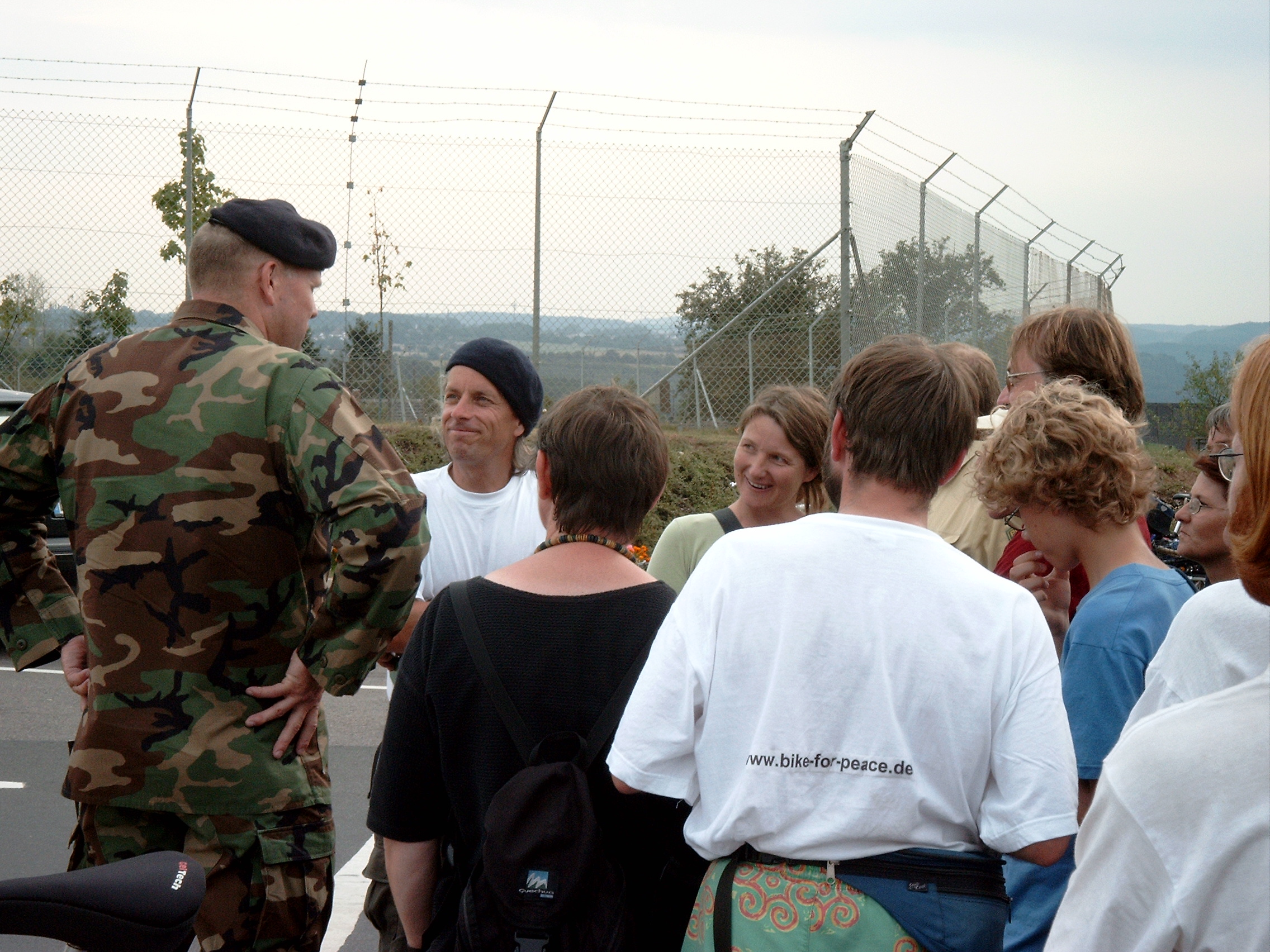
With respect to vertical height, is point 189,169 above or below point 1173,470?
above

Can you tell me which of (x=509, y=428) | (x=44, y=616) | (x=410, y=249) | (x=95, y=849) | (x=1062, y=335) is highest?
(x=410, y=249)

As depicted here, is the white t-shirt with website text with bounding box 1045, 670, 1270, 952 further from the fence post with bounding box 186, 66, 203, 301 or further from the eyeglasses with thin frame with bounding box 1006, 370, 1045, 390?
the fence post with bounding box 186, 66, 203, 301

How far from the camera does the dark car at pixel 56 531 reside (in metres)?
7.87

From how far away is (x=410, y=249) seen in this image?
34.5ft

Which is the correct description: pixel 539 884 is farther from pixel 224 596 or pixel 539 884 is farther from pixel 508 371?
pixel 508 371

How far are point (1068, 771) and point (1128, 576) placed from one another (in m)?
0.71

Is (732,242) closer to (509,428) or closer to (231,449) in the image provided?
(509,428)

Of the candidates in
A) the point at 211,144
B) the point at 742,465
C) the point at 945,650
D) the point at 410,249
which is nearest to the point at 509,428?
the point at 742,465

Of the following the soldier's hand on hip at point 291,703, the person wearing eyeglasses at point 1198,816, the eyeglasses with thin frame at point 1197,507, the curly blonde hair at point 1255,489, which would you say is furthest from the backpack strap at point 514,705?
the eyeglasses with thin frame at point 1197,507

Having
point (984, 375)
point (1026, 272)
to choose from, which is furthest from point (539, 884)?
point (1026, 272)

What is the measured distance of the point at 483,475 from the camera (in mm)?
3697

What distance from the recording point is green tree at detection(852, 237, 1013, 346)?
1172cm

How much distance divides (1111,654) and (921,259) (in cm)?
1086

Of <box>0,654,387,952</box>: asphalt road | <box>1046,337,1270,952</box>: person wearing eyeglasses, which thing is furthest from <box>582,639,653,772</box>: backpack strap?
<box>0,654,387,952</box>: asphalt road
